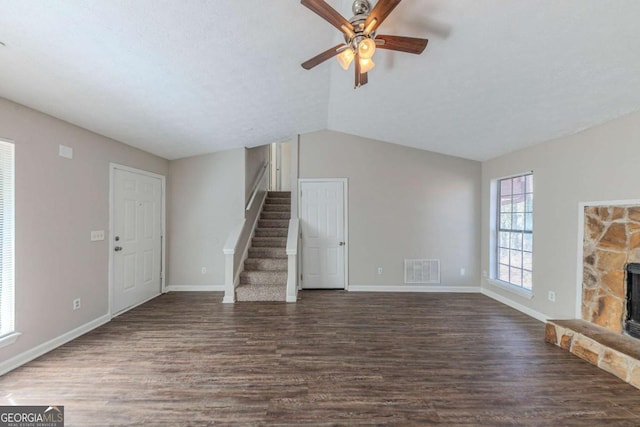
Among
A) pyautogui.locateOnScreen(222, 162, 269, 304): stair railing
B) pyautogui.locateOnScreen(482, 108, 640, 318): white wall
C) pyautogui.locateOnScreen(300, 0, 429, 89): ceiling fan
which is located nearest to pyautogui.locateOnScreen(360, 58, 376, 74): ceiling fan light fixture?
pyautogui.locateOnScreen(300, 0, 429, 89): ceiling fan

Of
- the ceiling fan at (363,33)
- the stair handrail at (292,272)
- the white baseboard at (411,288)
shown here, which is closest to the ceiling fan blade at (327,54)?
the ceiling fan at (363,33)

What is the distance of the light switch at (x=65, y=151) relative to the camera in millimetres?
2840

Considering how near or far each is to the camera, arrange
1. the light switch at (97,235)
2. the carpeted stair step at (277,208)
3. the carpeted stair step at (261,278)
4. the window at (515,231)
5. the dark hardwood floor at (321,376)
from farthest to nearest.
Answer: the carpeted stair step at (277,208)
the carpeted stair step at (261,278)
the window at (515,231)
the light switch at (97,235)
the dark hardwood floor at (321,376)

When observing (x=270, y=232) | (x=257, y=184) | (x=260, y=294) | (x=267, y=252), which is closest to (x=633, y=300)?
(x=260, y=294)

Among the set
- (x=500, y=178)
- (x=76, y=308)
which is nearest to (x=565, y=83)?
(x=500, y=178)

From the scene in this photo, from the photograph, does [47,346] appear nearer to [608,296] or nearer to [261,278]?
[261,278]

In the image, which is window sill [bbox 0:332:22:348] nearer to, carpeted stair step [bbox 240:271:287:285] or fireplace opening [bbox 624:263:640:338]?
carpeted stair step [bbox 240:271:287:285]

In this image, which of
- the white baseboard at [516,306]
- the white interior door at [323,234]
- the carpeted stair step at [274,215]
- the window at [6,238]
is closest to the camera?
the window at [6,238]

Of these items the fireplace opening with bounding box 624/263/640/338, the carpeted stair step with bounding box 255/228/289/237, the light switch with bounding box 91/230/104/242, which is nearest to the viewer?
the fireplace opening with bounding box 624/263/640/338

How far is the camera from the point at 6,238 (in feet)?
7.73

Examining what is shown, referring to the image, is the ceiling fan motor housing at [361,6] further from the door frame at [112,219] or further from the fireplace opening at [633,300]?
the door frame at [112,219]

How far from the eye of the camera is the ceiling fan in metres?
1.63

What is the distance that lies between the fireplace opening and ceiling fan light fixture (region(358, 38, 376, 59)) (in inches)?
124

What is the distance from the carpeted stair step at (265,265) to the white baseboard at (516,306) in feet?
11.5
